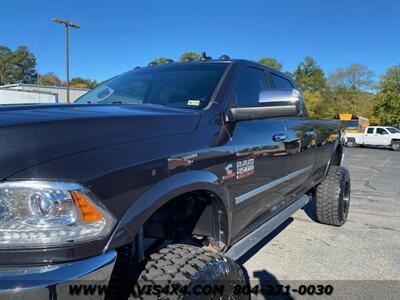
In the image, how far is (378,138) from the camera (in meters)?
28.9

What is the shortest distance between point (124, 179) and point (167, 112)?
0.65 metres

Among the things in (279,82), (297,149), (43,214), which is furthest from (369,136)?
(43,214)

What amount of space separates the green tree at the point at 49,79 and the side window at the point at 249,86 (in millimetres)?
79694

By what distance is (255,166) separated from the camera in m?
2.80

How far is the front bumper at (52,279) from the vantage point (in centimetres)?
129

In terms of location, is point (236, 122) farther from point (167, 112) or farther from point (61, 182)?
point (61, 182)

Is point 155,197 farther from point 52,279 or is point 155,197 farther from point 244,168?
point 244,168

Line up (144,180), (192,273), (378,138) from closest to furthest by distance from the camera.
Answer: (144,180) → (192,273) → (378,138)

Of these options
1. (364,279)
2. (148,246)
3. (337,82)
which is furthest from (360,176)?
(337,82)

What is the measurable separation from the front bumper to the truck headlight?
8cm

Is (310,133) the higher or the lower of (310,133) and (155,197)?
the higher

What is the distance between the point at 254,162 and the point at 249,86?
30.4 inches

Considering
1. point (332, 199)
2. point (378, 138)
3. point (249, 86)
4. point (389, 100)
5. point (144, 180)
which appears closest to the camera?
point (144, 180)

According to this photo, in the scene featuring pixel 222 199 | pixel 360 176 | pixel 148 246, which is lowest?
pixel 360 176
